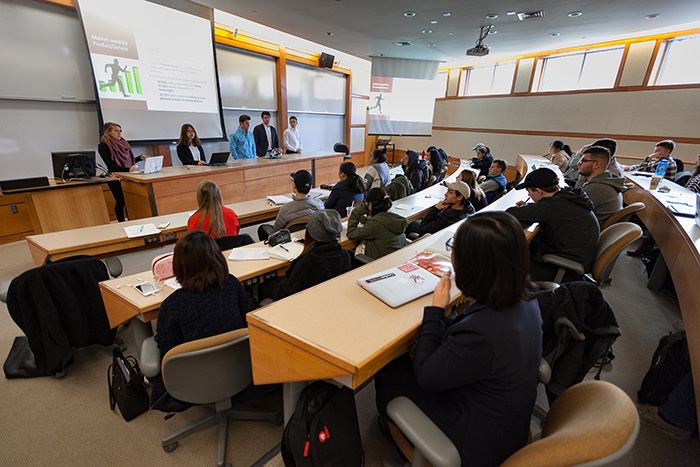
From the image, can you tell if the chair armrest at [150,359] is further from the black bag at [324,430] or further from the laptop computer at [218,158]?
the laptop computer at [218,158]

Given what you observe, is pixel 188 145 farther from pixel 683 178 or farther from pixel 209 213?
pixel 683 178

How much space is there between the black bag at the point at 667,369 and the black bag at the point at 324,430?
6.33 feet

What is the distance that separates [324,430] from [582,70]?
9.91 metres

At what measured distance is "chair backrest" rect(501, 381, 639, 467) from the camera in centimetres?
66

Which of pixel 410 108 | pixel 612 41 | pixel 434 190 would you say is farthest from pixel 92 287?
pixel 612 41

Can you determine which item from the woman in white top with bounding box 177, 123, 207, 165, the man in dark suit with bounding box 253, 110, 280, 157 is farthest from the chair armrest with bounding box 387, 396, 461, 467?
the man in dark suit with bounding box 253, 110, 280, 157

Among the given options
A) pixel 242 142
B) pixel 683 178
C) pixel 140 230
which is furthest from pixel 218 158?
pixel 683 178

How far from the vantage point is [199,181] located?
15.1ft

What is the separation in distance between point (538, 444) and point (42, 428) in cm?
249

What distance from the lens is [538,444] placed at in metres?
0.76

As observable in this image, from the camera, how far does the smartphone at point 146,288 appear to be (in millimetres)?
1704

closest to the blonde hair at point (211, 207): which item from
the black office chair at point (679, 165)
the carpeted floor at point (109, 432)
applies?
the carpeted floor at point (109, 432)

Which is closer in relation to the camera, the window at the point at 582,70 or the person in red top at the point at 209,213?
the person in red top at the point at 209,213

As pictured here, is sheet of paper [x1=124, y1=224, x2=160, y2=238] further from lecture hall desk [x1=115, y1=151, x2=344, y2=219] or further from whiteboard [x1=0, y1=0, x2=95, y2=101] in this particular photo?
whiteboard [x1=0, y1=0, x2=95, y2=101]
